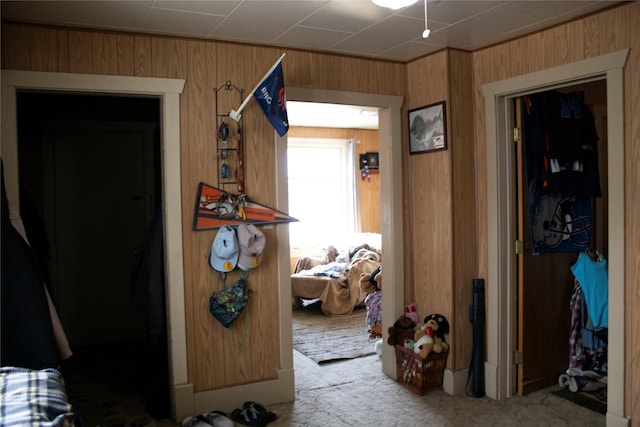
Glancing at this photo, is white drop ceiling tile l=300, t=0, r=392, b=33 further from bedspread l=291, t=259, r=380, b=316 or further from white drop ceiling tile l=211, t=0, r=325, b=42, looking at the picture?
bedspread l=291, t=259, r=380, b=316

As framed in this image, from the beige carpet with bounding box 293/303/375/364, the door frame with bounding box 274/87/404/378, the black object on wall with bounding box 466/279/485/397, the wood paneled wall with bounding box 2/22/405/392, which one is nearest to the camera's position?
the wood paneled wall with bounding box 2/22/405/392

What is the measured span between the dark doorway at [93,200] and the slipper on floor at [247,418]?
1.33 metres

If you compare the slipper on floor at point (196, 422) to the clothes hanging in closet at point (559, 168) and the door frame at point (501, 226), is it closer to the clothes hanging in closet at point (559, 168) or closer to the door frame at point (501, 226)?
the door frame at point (501, 226)

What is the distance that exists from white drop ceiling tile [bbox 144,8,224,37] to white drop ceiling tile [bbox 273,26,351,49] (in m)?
0.44

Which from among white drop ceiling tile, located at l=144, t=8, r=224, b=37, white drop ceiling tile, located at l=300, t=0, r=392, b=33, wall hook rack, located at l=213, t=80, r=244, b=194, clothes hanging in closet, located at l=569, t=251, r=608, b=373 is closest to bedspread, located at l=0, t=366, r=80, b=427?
wall hook rack, located at l=213, t=80, r=244, b=194

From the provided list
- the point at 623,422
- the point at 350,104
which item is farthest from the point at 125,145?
the point at 623,422

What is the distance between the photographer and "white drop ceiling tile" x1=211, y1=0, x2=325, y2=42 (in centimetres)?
276

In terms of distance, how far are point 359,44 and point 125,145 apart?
249cm

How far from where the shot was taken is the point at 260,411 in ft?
10.9

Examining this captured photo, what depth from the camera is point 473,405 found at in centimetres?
351

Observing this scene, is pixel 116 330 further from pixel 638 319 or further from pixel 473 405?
pixel 638 319

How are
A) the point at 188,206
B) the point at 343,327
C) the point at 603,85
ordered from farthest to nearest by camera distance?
the point at 343,327 → the point at 603,85 → the point at 188,206

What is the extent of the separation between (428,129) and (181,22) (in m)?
1.72

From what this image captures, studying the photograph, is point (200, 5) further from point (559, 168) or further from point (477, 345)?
point (477, 345)
